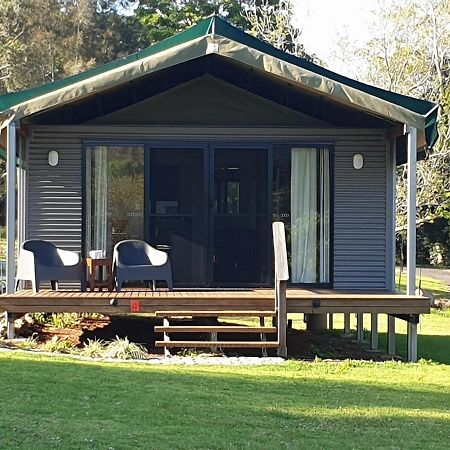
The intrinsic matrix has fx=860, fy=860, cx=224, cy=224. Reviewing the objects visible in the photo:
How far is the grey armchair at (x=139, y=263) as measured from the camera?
33.4 ft

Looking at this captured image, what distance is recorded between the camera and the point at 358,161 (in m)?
11.3

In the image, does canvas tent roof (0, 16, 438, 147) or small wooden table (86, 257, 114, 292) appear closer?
canvas tent roof (0, 16, 438, 147)

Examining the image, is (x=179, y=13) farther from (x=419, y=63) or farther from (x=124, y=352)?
(x=124, y=352)

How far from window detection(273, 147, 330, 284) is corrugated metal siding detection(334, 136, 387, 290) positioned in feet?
0.49

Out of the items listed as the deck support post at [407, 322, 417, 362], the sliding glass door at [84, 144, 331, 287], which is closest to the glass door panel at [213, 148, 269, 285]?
the sliding glass door at [84, 144, 331, 287]

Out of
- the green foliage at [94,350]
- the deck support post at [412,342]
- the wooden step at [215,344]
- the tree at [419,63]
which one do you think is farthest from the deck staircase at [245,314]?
the tree at [419,63]

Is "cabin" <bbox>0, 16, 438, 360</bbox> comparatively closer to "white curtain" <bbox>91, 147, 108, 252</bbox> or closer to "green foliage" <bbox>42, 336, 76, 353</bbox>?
"white curtain" <bbox>91, 147, 108, 252</bbox>

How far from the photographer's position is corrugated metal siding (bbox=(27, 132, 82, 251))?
11.1 m

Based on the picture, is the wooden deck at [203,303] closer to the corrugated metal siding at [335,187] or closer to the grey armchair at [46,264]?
the grey armchair at [46,264]

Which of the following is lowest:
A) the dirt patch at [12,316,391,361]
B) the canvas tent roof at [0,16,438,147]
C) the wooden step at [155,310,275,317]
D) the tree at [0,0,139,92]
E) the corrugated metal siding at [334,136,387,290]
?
the dirt patch at [12,316,391,361]

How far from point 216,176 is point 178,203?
0.60 m

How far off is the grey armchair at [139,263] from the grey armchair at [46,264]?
0.47 meters

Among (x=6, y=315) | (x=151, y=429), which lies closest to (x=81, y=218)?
(x=6, y=315)

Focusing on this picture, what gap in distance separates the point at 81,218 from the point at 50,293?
4.67ft
